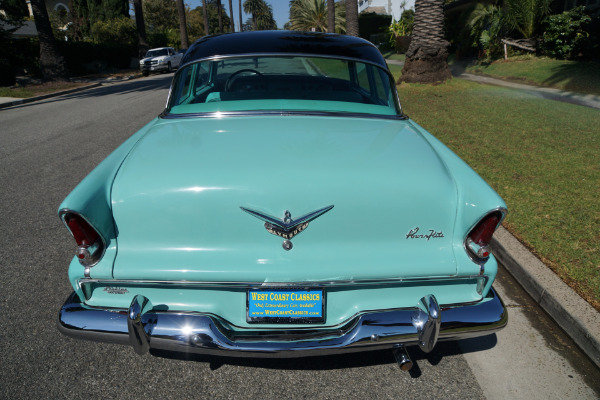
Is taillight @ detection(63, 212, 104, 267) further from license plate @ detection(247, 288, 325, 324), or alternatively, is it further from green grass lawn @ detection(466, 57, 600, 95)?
green grass lawn @ detection(466, 57, 600, 95)

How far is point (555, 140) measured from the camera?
20.7 ft

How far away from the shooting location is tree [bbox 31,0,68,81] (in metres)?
18.6

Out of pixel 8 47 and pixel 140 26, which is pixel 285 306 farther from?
pixel 140 26

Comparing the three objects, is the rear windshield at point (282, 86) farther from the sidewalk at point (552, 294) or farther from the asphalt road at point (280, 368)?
the asphalt road at point (280, 368)

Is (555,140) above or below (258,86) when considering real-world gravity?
below

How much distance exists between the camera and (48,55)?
19.4m

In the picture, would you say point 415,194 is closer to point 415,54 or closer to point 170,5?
point 415,54

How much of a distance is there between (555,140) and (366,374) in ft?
18.0

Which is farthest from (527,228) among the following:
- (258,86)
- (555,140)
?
(555,140)

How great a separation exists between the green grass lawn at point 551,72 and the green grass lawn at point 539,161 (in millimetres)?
2449

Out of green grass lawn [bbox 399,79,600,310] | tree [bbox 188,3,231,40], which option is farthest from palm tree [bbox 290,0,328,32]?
green grass lawn [bbox 399,79,600,310]

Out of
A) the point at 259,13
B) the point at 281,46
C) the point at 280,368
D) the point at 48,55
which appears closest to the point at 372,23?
the point at 48,55

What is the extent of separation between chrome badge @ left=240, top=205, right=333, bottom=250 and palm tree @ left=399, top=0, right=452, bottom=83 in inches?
422

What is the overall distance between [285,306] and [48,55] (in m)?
21.9
